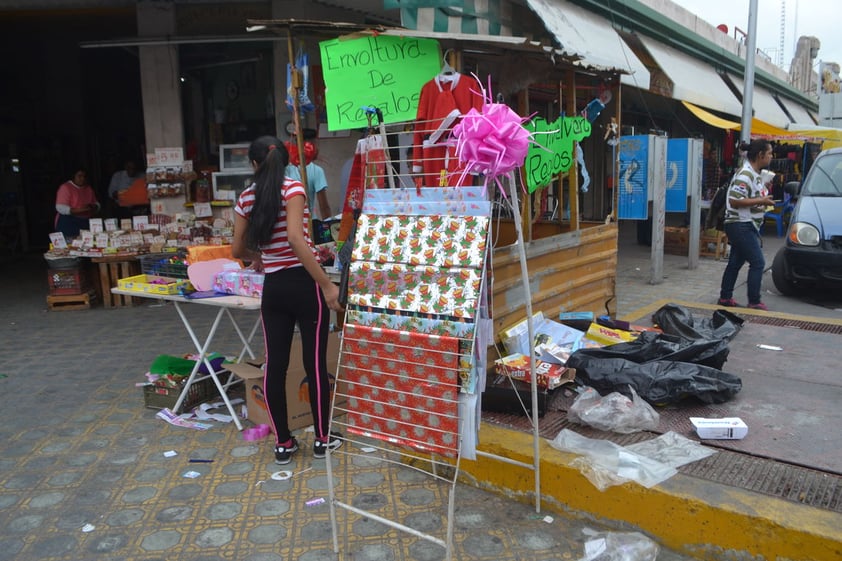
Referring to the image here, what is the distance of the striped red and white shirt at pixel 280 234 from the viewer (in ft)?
11.7

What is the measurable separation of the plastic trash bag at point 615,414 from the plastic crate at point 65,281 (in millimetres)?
7054

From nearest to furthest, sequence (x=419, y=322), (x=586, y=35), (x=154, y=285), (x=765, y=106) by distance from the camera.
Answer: (x=419, y=322) → (x=154, y=285) → (x=586, y=35) → (x=765, y=106)

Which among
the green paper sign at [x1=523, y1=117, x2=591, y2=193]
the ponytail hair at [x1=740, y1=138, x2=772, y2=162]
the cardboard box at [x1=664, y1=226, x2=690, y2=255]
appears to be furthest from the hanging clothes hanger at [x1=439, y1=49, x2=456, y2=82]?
the cardboard box at [x1=664, y1=226, x2=690, y2=255]

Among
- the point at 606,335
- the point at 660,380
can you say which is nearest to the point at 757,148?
the point at 606,335

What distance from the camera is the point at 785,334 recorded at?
584 cm

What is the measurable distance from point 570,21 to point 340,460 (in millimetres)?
6892

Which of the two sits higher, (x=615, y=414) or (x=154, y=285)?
(x=154, y=285)

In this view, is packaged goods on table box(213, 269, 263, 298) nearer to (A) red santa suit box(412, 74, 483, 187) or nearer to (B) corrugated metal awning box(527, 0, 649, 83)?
(A) red santa suit box(412, 74, 483, 187)

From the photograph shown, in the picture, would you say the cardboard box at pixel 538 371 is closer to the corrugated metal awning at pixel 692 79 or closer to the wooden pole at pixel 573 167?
the wooden pole at pixel 573 167

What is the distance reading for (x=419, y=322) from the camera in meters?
2.77

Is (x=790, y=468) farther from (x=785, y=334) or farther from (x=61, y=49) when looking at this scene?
(x=61, y=49)

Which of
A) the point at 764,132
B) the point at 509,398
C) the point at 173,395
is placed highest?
the point at 764,132

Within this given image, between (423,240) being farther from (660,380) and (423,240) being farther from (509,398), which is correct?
(660,380)

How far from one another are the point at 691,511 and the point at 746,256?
4838 mm
